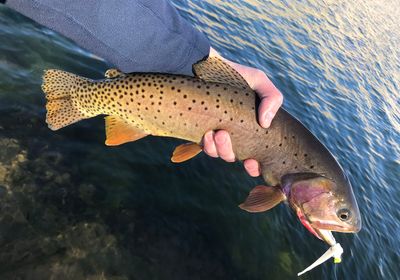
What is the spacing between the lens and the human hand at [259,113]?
393 cm

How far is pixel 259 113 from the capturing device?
3986 millimetres

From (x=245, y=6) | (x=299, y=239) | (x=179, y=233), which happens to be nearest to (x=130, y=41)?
(x=179, y=233)

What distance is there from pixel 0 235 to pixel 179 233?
9.03 feet

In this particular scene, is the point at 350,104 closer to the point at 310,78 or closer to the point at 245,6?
the point at 310,78

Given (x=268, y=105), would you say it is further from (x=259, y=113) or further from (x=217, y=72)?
(x=217, y=72)

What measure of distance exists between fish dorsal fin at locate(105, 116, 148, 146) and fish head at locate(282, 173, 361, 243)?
1886 millimetres

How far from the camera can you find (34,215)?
5457 millimetres

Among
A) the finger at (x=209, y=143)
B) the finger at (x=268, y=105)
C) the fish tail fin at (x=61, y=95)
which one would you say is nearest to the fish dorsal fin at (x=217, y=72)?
the finger at (x=268, y=105)

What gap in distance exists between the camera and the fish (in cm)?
402

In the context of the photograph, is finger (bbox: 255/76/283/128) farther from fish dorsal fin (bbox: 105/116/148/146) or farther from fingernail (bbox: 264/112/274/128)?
fish dorsal fin (bbox: 105/116/148/146)

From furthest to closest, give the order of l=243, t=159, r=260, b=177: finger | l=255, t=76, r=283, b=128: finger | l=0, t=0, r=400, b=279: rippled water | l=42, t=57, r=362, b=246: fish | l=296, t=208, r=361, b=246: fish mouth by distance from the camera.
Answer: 1. l=0, t=0, r=400, b=279: rippled water
2. l=243, t=159, r=260, b=177: finger
3. l=296, t=208, r=361, b=246: fish mouth
4. l=42, t=57, r=362, b=246: fish
5. l=255, t=76, r=283, b=128: finger

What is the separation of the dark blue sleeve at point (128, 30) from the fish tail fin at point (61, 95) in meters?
0.60

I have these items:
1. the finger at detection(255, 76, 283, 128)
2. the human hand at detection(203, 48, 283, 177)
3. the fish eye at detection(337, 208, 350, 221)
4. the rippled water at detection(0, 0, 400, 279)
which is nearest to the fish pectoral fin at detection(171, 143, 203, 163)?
the human hand at detection(203, 48, 283, 177)

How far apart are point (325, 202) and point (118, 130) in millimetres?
2400
